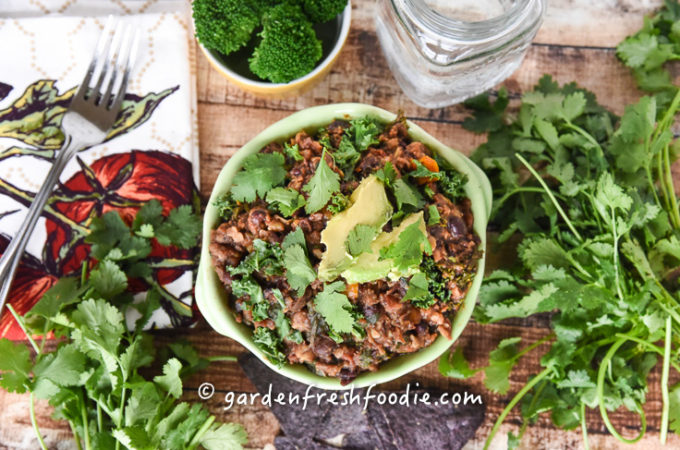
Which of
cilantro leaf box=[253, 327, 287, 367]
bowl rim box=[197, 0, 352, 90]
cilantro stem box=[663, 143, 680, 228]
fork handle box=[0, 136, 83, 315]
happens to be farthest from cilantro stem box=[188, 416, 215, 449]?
cilantro stem box=[663, 143, 680, 228]

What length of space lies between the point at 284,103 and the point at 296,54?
39 centimetres

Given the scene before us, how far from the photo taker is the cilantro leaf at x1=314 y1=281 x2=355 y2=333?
1.72 meters

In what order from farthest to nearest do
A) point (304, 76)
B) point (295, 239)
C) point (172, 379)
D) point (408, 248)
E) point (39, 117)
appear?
point (39, 117), point (304, 76), point (172, 379), point (295, 239), point (408, 248)

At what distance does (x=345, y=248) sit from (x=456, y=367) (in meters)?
0.86

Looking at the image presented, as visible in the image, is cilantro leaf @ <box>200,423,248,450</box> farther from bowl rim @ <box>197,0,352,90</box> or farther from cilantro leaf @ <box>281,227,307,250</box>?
bowl rim @ <box>197,0,352,90</box>

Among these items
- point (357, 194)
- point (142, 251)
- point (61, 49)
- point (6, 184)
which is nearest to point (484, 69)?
point (357, 194)

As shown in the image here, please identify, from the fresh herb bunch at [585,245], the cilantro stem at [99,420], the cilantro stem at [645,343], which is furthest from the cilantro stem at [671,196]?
the cilantro stem at [99,420]

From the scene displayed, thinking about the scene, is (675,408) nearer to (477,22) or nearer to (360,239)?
(360,239)

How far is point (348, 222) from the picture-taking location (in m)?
1.69

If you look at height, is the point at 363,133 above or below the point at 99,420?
above

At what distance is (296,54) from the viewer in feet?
6.79

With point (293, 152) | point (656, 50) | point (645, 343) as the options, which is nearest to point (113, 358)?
point (293, 152)

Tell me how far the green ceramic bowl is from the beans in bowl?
3 centimetres

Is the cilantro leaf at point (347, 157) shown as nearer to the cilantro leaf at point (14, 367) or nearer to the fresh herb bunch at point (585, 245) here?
the fresh herb bunch at point (585, 245)
